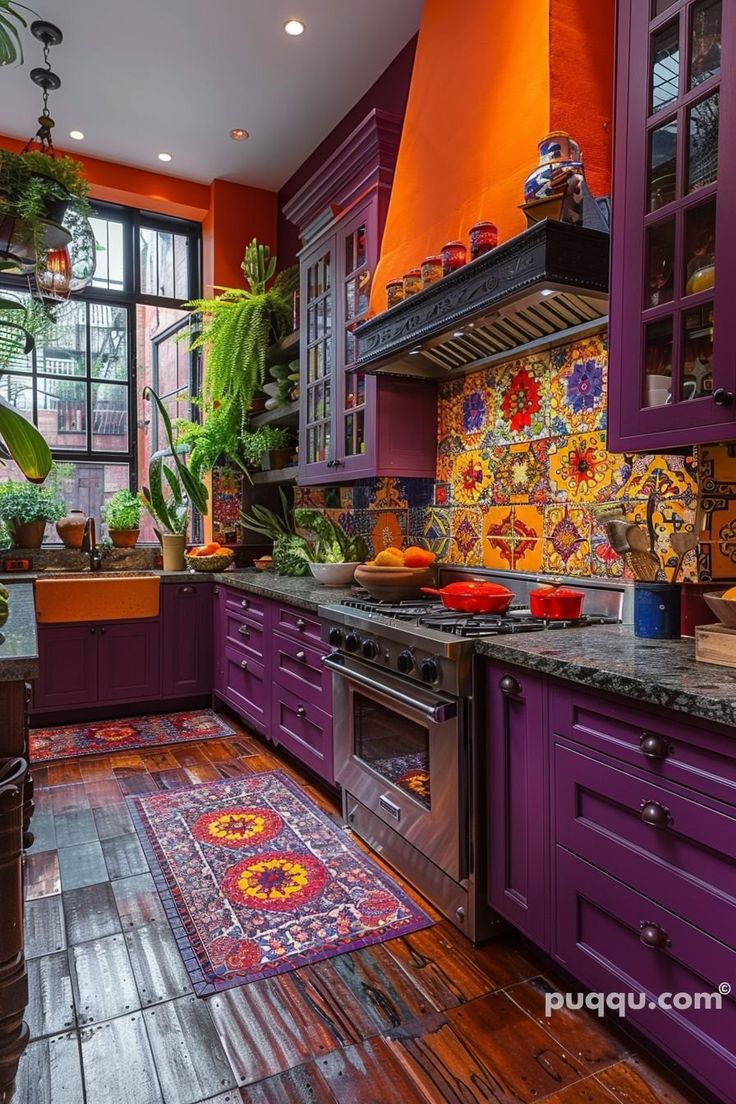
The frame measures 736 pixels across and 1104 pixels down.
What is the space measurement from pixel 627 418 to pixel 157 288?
4266 millimetres

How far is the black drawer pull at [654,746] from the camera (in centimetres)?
136

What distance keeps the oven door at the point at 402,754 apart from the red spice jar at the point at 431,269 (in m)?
1.42

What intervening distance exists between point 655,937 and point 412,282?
2.28 m

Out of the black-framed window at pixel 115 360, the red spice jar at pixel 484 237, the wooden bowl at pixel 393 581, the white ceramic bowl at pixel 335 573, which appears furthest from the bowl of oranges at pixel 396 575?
the black-framed window at pixel 115 360

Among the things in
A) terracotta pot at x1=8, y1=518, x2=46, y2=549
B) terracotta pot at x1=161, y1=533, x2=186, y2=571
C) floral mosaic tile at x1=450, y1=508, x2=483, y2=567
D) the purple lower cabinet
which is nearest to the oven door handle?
the purple lower cabinet

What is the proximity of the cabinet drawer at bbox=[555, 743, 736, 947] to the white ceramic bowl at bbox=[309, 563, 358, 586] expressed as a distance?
191 cm

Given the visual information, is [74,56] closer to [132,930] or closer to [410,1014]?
[132,930]

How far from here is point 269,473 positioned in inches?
177

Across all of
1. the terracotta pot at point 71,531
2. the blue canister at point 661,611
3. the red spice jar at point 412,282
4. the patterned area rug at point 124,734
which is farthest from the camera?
the terracotta pot at point 71,531

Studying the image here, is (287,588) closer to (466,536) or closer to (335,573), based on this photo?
(335,573)

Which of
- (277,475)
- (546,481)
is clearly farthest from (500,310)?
(277,475)

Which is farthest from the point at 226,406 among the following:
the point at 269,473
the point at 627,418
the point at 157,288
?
the point at 627,418

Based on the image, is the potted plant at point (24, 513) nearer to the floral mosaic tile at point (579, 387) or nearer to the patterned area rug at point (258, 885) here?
the patterned area rug at point (258, 885)

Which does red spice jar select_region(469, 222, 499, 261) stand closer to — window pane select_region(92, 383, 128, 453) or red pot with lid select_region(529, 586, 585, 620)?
red pot with lid select_region(529, 586, 585, 620)
